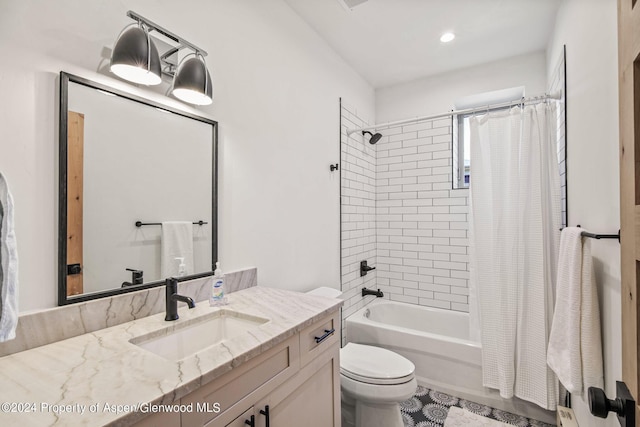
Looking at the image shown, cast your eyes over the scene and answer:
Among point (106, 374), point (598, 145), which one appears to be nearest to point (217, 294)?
point (106, 374)

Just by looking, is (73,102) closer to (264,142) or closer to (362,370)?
(264,142)

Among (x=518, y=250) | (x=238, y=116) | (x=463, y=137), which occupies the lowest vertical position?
(x=518, y=250)

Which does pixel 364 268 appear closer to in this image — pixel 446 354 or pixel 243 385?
pixel 446 354

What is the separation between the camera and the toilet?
1674mm

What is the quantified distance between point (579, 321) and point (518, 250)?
88 centimetres

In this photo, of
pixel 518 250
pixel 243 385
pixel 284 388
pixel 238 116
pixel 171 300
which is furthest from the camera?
pixel 518 250

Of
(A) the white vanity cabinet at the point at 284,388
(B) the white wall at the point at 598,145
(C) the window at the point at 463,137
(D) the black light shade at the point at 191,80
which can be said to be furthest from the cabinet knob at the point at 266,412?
(C) the window at the point at 463,137

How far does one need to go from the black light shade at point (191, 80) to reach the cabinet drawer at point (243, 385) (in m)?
1.10

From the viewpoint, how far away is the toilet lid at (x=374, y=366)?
5.57 ft

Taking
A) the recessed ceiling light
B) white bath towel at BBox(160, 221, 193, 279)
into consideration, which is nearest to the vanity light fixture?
white bath towel at BBox(160, 221, 193, 279)

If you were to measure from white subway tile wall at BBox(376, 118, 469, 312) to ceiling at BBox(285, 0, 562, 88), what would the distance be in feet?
2.03

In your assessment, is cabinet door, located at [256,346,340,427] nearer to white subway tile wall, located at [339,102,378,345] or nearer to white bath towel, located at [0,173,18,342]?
white bath towel, located at [0,173,18,342]

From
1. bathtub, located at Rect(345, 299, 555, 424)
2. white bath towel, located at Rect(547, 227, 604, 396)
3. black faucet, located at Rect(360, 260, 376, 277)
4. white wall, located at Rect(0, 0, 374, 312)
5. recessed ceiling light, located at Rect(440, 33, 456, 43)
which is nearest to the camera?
white wall, located at Rect(0, 0, 374, 312)

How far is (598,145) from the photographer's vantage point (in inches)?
48.8
